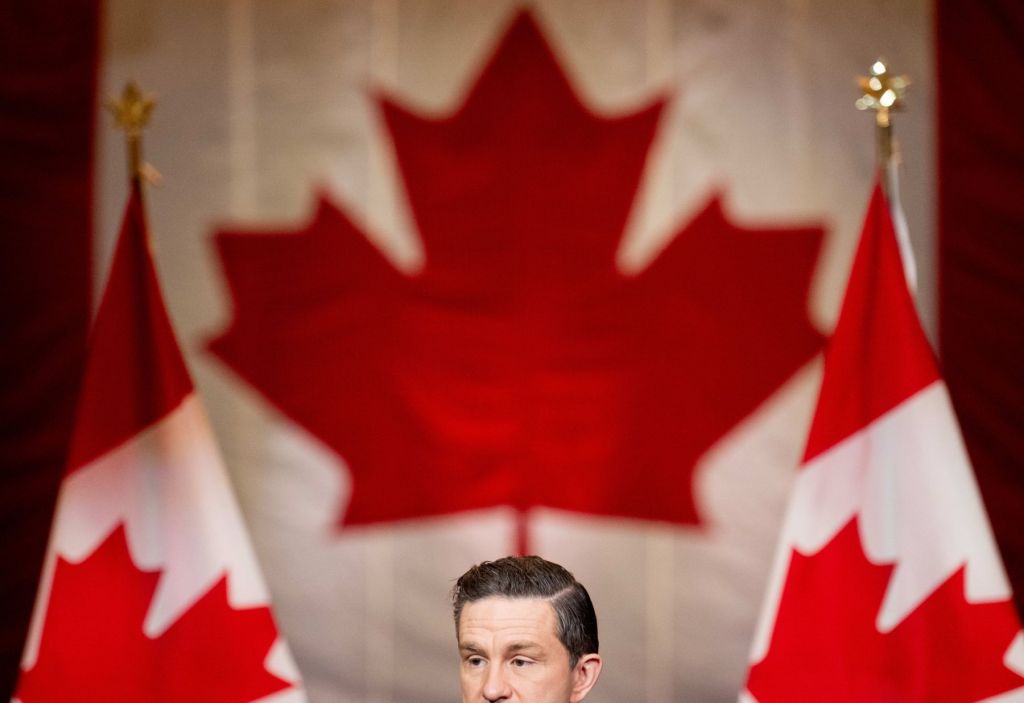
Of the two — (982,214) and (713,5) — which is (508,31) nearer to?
(713,5)

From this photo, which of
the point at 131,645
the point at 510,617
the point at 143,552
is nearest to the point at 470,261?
the point at 143,552

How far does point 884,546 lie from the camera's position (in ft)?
7.18

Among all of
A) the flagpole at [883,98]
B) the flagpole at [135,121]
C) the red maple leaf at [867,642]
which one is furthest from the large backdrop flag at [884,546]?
the flagpole at [135,121]

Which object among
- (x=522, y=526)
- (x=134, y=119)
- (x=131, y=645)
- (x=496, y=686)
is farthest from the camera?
(x=522, y=526)

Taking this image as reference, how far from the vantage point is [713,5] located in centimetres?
307

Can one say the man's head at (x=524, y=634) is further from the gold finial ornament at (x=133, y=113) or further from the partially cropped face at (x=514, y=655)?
the gold finial ornament at (x=133, y=113)

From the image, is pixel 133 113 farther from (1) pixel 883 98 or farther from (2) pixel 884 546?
(2) pixel 884 546

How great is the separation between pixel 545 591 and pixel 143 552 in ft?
2.75

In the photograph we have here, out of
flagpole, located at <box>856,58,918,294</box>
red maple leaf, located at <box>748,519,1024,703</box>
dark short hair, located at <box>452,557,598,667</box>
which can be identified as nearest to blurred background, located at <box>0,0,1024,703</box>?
flagpole, located at <box>856,58,918,294</box>

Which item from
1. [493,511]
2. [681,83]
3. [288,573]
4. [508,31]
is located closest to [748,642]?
[493,511]

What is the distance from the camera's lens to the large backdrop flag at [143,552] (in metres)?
2.32

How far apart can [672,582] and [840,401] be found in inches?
34.0

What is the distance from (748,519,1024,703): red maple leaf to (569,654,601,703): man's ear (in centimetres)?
37

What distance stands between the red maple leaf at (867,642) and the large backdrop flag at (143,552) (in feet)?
2.88
